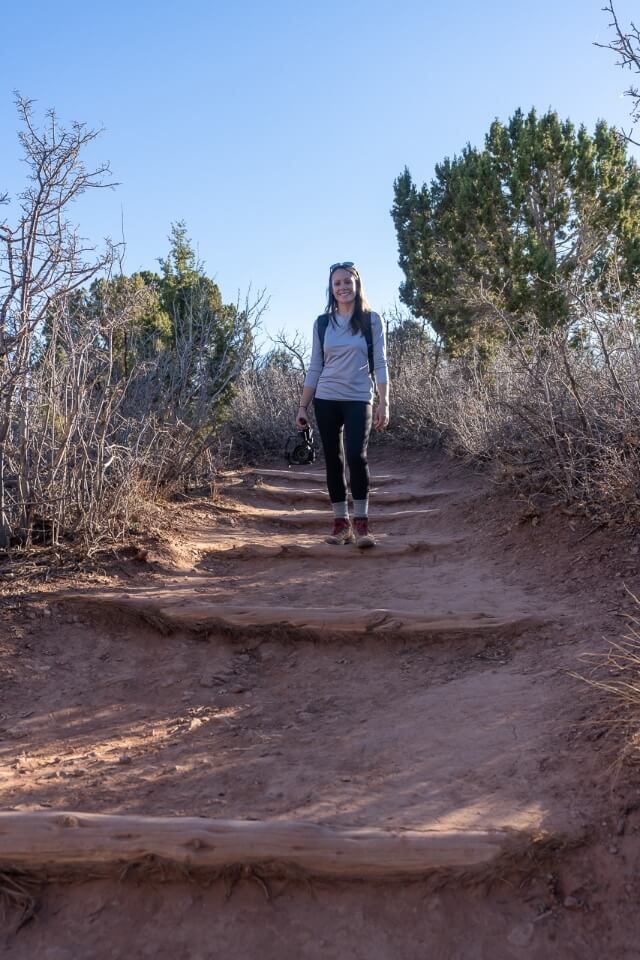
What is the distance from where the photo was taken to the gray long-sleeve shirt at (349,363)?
4.54 m

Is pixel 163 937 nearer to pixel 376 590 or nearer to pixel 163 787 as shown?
pixel 163 787

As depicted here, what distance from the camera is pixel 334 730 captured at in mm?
2689

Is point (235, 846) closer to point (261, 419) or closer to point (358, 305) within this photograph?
point (358, 305)

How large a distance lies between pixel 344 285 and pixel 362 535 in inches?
63.0

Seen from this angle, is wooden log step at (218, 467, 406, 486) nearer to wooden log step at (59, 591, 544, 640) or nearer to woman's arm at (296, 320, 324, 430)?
woman's arm at (296, 320, 324, 430)

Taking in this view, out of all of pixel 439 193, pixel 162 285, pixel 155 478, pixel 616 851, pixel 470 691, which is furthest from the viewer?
pixel 439 193

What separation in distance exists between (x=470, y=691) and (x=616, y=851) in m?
1.01

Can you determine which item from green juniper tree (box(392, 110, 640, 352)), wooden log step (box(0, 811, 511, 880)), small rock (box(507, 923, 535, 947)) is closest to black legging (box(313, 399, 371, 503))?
wooden log step (box(0, 811, 511, 880))

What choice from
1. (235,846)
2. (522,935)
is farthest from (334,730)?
(522,935)

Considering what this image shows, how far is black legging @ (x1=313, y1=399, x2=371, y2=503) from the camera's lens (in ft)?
14.8

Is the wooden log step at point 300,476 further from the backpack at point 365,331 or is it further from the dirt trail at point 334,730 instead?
the backpack at point 365,331

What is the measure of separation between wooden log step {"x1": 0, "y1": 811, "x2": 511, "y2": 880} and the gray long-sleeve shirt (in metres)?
2.98

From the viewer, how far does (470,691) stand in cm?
283

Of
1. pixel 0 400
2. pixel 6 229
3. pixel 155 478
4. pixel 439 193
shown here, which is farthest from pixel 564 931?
pixel 439 193
